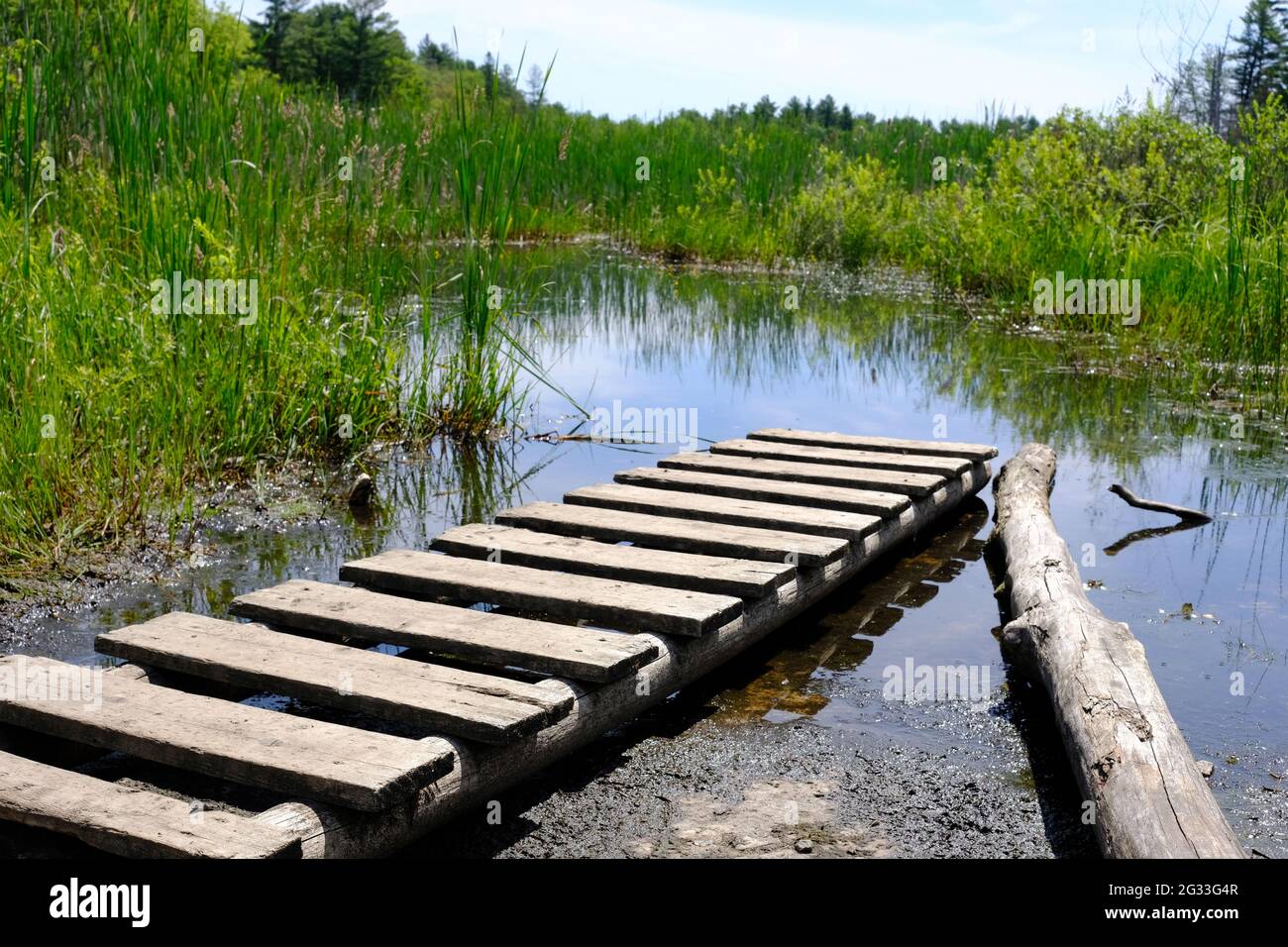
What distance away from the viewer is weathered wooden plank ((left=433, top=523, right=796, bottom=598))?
3.66 m

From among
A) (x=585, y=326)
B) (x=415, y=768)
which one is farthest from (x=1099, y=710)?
(x=585, y=326)

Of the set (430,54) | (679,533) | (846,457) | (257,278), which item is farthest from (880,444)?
(430,54)

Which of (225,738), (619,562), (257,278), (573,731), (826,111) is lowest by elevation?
(573,731)

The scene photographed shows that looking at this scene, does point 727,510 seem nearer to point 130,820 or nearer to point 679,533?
point 679,533

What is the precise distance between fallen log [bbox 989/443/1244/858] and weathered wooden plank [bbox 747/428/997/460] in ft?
4.56

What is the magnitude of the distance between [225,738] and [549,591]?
1162mm

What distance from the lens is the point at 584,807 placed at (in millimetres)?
2789

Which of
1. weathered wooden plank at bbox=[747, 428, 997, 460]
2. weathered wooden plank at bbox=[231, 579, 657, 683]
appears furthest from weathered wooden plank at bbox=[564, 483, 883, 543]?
weathered wooden plank at bbox=[231, 579, 657, 683]

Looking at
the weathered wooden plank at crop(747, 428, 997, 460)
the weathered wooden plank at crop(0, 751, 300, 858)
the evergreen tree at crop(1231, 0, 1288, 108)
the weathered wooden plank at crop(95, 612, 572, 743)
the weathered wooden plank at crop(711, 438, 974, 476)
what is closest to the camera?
the weathered wooden plank at crop(0, 751, 300, 858)

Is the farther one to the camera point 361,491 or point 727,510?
point 361,491

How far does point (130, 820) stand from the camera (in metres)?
2.22

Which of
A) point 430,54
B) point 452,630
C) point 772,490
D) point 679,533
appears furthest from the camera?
point 430,54

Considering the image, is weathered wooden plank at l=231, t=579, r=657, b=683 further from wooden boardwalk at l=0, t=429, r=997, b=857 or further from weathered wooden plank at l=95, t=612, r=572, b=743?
weathered wooden plank at l=95, t=612, r=572, b=743
